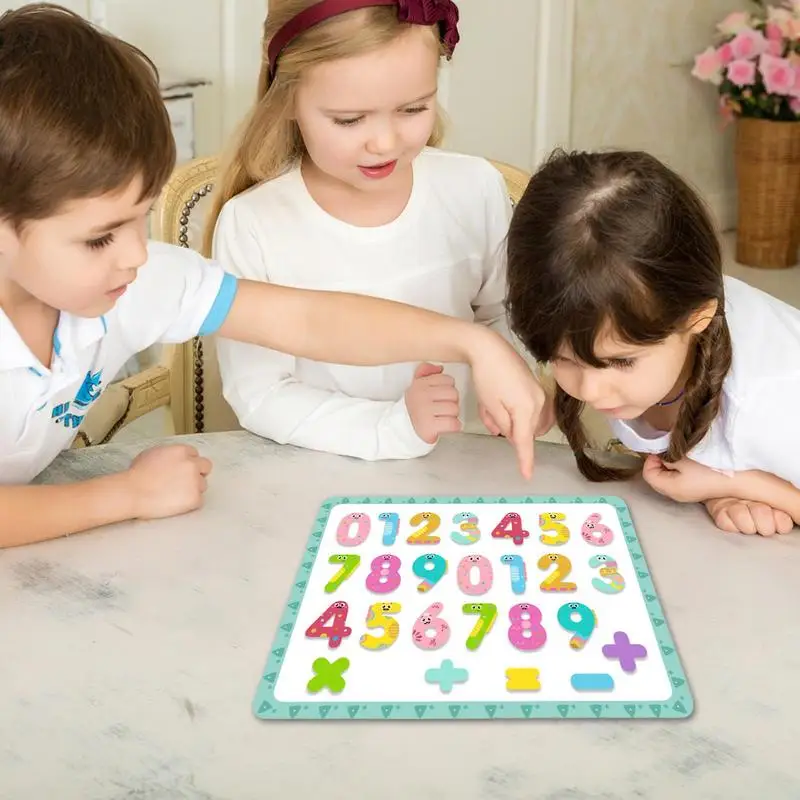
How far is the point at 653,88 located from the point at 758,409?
2.66 metres

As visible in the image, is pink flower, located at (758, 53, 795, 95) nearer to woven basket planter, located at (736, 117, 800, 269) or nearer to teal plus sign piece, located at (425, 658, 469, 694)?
woven basket planter, located at (736, 117, 800, 269)

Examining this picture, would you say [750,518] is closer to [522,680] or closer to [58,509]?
[522,680]

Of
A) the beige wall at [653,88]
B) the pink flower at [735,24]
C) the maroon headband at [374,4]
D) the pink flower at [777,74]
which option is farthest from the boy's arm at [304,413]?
the pink flower at [735,24]

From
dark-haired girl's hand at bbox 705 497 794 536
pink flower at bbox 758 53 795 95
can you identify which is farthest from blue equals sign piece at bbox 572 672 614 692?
pink flower at bbox 758 53 795 95

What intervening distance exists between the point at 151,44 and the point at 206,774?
183cm

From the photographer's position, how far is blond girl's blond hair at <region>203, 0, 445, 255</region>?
1275 millimetres

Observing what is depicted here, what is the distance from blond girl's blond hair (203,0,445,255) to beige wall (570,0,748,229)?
1822 mm

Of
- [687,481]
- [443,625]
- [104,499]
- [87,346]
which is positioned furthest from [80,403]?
[687,481]

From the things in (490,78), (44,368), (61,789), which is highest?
(490,78)

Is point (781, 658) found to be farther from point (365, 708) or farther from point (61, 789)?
point (61, 789)

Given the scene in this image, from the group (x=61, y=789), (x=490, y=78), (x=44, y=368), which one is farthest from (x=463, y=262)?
(x=490, y=78)

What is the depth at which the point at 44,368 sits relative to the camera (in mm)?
1165

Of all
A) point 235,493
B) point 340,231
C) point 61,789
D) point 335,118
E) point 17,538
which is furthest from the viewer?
point 340,231

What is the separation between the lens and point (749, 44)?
11.1 ft
